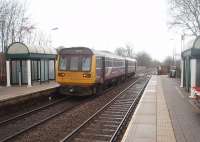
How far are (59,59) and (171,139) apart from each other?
11007 millimetres

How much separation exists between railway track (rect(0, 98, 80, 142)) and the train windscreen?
8.03 feet

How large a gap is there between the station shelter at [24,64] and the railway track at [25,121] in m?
6.49

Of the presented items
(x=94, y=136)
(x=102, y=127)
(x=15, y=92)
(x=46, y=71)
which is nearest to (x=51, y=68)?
(x=46, y=71)

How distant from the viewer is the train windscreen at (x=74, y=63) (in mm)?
17266

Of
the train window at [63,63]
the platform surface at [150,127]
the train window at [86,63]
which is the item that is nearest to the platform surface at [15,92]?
the train window at [63,63]

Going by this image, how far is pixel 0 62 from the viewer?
23.6 m

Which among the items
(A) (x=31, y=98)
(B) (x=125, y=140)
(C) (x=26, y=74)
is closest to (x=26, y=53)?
(C) (x=26, y=74)

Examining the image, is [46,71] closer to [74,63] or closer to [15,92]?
[15,92]

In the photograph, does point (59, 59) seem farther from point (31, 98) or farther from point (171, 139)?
point (171, 139)

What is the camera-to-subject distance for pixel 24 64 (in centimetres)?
2198

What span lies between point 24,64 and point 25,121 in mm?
10747

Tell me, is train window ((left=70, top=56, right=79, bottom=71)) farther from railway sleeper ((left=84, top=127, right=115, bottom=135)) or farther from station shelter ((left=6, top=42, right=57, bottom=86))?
railway sleeper ((left=84, top=127, right=115, bottom=135))

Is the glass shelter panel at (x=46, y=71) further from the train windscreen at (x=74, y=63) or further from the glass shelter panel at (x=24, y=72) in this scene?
the train windscreen at (x=74, y=63)

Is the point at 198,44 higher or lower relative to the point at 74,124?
higher
